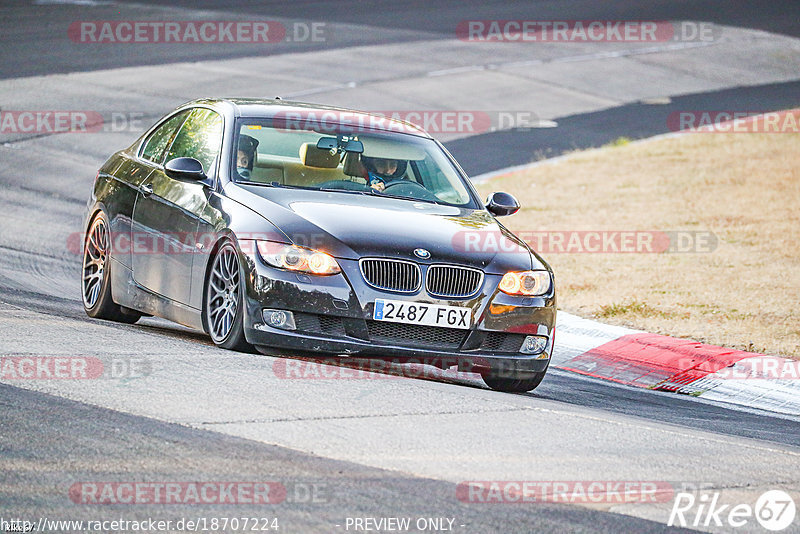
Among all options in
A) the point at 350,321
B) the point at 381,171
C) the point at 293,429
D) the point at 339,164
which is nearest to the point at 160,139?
the point at 339,164

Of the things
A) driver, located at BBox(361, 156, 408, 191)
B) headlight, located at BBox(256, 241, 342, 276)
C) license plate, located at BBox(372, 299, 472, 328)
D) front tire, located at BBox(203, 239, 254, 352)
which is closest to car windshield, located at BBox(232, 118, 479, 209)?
driver, located at BBox(361, 156, 408, 191)

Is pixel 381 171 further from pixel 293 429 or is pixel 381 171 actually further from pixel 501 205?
pixel 293 429

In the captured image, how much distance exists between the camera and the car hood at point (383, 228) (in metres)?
7.71

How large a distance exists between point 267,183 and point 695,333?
4.23m

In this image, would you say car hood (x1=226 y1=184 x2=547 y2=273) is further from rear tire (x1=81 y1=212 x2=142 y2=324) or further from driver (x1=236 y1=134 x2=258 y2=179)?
rear tire (x1=81 y1=212 x2=142 y2=324)

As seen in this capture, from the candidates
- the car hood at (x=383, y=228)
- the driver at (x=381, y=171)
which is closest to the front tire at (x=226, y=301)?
the car hood at (x=383, y=228)

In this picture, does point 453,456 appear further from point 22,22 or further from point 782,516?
point 22,22

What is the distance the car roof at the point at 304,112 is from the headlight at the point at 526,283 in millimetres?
1887

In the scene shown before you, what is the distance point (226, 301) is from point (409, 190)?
1.65 m

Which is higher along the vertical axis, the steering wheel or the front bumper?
the steering wheel

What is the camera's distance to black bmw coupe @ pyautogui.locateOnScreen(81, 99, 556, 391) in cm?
764

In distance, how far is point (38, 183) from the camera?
53.3 ft

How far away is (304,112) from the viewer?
9.34 meters

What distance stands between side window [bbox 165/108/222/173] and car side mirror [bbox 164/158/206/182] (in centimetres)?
24
